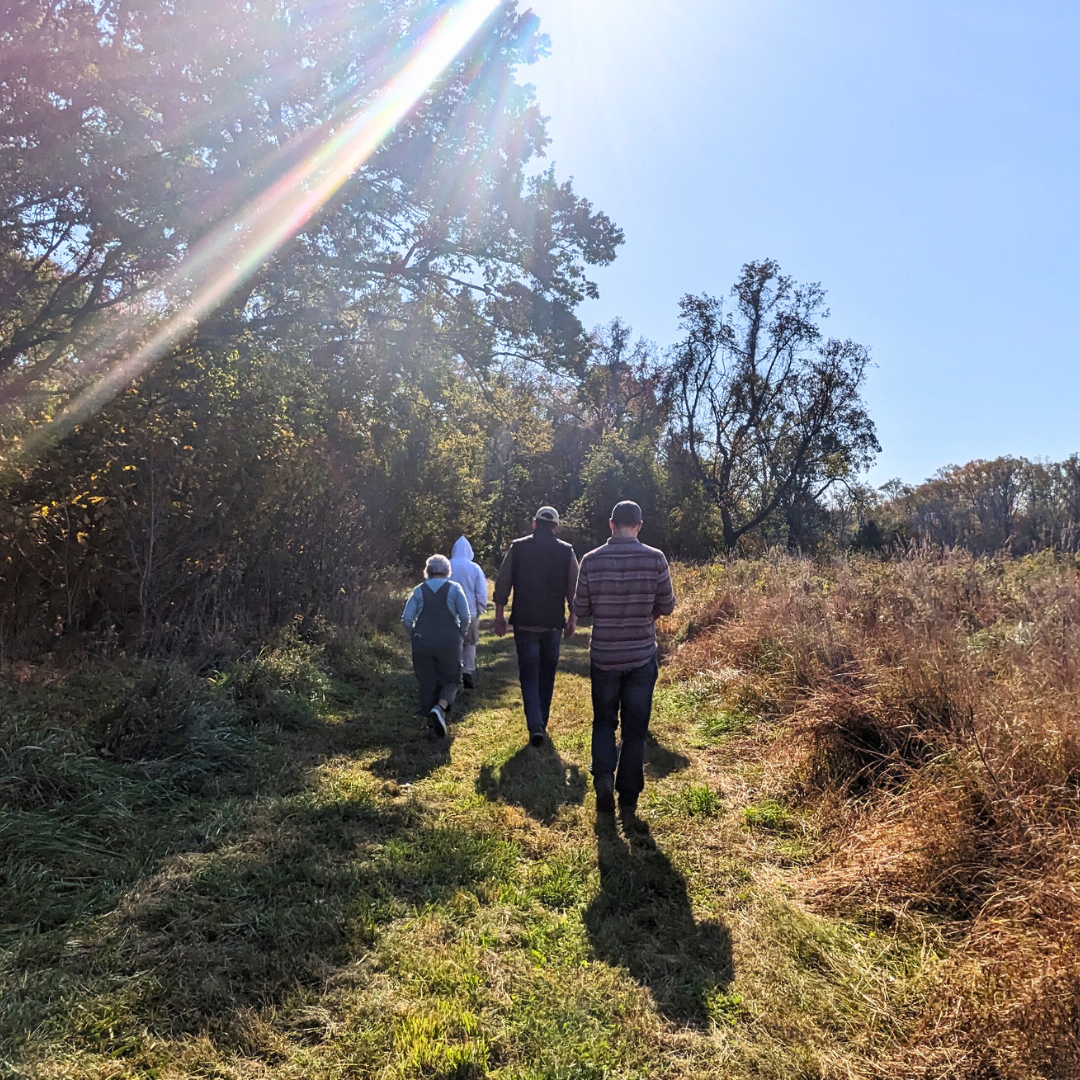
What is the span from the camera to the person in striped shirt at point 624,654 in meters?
4.19

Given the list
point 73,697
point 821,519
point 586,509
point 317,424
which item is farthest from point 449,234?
point 821,519

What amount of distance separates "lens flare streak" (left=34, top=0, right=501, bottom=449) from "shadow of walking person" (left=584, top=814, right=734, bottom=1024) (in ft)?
22.7

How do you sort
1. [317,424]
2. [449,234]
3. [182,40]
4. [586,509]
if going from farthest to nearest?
[586,509], [449,234], [317,424], [182,40]

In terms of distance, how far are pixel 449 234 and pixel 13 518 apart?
864 centimetres

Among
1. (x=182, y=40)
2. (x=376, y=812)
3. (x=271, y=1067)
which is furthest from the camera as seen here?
(x=182, y=40)

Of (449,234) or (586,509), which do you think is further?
(586,509)

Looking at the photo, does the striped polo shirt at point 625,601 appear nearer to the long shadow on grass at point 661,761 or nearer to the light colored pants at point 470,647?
the long shadow on grass at point 661,761

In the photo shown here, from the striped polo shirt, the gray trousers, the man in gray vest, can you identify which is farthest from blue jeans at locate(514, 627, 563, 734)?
the striped polo shirt

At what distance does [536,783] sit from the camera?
4742 mm

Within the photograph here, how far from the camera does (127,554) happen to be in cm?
607

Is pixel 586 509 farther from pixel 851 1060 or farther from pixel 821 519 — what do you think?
pixel 851 1060

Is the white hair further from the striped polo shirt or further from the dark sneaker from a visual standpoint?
the striped polo shirt

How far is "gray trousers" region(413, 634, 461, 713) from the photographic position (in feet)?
19.5

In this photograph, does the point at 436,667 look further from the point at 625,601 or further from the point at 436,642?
the point at 625,601
